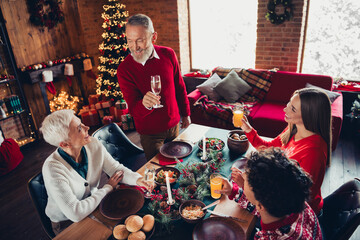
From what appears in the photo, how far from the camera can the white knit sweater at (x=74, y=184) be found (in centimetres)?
138

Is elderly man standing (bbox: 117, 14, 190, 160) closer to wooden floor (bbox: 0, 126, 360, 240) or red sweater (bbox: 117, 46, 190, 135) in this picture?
red sweater (bbox: 117, 46, 190, 135)

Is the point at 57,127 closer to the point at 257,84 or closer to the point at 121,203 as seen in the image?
the point at 121,203

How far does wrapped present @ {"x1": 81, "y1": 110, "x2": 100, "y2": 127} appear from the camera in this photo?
183 inches

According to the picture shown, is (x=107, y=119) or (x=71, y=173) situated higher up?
(x=71, y=173)

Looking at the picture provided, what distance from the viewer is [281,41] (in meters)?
4.09

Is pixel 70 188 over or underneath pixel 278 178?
underneath

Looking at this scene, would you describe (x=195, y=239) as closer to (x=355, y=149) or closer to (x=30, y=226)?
(x=30, y=226)

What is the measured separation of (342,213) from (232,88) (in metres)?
2.83

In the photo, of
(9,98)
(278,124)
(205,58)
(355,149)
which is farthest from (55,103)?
(355,149)

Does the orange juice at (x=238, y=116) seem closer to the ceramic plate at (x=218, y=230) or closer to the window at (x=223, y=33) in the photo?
the ceramic plate at (x=218, y=230)

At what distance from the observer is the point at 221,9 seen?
4.70m

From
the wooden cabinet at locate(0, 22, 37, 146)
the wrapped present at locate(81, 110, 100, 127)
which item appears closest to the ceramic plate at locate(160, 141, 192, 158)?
the wooden cabinet at locate(0, 22, 37, 146)

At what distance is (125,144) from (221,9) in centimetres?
352

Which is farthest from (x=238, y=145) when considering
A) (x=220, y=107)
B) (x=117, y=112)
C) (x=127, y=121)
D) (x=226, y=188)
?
(x=117, y=112)
